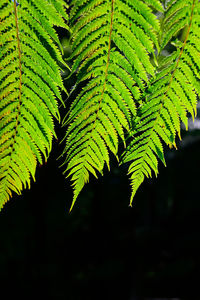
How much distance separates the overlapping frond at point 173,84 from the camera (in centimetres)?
50

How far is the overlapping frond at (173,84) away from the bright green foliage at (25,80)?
8.0 inches

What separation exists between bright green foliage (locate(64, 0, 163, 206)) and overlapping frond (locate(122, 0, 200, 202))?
0.03 meters

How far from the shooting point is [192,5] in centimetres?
49

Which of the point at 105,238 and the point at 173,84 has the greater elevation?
the point at 105,238

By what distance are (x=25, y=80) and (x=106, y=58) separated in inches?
7.0

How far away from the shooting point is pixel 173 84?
1.87 ft

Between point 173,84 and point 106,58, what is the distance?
16 centimetres

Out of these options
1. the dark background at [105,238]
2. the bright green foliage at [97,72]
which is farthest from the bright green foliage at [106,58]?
the dark background at [105,238]

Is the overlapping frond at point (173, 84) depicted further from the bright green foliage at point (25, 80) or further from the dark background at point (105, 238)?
the dark background at point (105, 238)

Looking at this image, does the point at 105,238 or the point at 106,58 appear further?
the point at 105,238

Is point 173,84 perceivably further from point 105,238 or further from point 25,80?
point 105,238

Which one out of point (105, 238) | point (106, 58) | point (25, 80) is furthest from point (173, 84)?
point (105, 238)

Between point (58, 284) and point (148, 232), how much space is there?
6.51 meters

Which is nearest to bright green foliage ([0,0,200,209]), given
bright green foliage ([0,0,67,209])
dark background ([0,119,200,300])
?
bright green foliage ([0,0,67,209])
